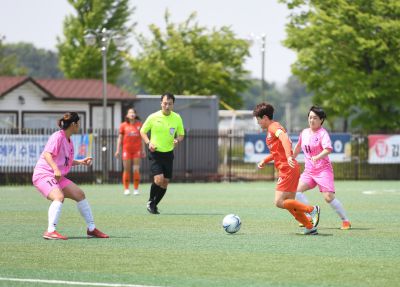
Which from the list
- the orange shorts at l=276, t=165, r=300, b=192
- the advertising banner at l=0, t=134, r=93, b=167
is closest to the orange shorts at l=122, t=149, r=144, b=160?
the advertising banner at l=0, t=134, r=93, b=167

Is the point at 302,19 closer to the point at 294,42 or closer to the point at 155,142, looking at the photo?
the point at 294,42

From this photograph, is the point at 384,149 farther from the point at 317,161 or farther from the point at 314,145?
the point at 314,145

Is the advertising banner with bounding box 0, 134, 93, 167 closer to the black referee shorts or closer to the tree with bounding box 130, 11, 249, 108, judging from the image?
the black referee shorts

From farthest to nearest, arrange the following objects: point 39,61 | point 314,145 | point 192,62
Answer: point 39,61
point 192,62
point 314,145

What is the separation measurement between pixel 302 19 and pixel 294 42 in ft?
4.21

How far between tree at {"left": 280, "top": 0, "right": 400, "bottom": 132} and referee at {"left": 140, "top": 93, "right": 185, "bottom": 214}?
77.1 ft

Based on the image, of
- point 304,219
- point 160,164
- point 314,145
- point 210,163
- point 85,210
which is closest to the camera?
point 85,210

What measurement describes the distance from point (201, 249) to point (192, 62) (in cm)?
4413

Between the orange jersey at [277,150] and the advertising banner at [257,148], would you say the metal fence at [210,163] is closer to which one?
the advertising banner at [257,148]

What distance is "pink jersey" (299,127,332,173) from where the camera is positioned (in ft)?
47.3

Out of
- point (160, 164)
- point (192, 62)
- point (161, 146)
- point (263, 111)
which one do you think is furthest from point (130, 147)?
point (192, 62)

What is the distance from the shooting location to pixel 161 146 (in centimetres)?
1811

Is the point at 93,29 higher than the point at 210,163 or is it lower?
higher

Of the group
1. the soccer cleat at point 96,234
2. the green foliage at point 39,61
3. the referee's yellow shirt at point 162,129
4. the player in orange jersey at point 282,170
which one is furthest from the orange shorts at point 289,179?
the green foliage at point 39,61
